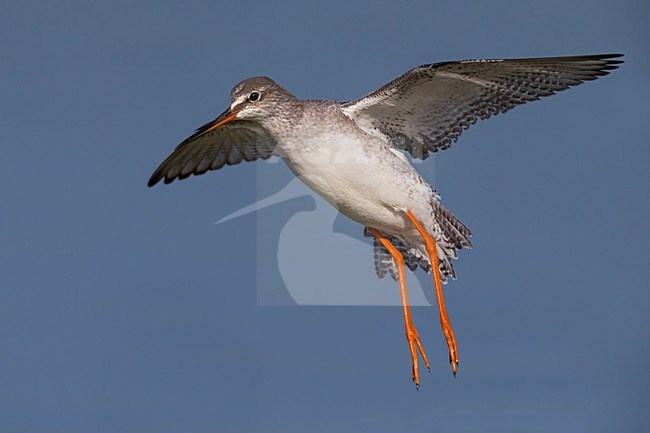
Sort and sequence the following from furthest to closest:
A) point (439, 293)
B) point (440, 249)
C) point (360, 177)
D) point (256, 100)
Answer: point (440, 249) < point (439, 293) < point (256, 100) < point (360, 177)

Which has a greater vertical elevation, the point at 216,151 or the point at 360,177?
the point at 216,151

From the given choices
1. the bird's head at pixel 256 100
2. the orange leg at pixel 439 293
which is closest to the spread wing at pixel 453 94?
the bird's head at pixel 256 100

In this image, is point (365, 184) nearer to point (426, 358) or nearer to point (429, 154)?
point (429, 154)

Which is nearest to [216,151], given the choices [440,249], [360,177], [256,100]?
[256,100]

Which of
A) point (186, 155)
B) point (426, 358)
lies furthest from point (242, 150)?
point (426, 358)

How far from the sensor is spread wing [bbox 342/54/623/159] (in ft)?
35.1

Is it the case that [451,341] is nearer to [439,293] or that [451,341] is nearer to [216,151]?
[439,293]

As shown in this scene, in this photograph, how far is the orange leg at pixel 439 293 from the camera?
11329 mm

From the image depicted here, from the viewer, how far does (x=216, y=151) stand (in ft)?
42.2

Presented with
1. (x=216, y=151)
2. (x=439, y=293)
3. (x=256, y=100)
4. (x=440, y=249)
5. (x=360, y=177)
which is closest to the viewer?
(x=360, y=177)

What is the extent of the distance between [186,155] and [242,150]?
0.74m

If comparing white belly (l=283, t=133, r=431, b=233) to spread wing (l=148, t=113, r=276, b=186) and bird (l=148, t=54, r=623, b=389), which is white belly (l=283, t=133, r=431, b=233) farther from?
spread wing (l=148, t=113, r=276, b=186)

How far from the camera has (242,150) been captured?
12.8 m

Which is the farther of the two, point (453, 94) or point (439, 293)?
point (439, 293)
